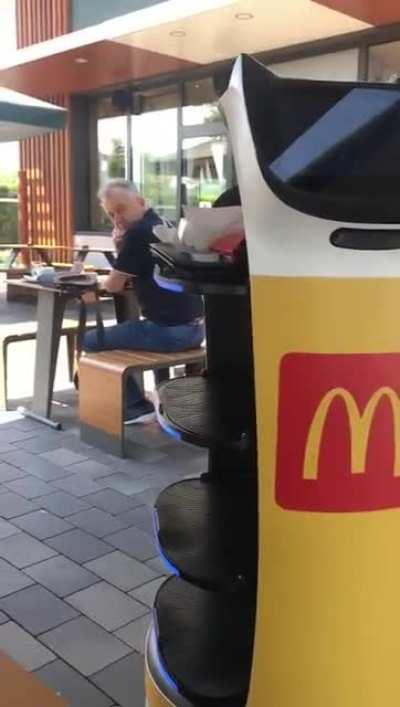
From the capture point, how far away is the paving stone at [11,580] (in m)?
2.32

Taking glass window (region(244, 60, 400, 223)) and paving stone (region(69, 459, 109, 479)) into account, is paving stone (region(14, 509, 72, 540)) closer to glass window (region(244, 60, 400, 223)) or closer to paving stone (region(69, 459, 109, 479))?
paving stone (region(69, 459, 109, 479))

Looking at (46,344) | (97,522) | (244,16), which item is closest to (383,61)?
(244,16)

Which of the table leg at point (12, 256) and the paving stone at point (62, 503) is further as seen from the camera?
the table leg at point (12, 256)

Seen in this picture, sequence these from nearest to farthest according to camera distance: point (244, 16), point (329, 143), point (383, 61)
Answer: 1. point (329, 143)
2. point (244, 16)
3. point (383, 61)

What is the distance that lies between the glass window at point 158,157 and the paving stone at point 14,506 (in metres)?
6.17

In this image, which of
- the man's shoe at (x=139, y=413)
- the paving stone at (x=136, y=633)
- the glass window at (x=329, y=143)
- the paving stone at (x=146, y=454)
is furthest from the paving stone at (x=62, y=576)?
the glass window at (x=329, y=143)

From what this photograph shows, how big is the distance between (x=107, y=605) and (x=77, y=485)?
99 centimetres

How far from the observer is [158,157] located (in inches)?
359

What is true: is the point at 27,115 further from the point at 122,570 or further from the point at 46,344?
the point at 122,570

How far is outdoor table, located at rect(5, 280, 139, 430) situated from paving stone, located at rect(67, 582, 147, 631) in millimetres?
1733

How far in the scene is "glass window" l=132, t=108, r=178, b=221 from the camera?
→ 8918 millimetres

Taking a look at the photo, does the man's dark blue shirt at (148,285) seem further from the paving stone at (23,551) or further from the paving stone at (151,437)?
the paving stone at (23,551)

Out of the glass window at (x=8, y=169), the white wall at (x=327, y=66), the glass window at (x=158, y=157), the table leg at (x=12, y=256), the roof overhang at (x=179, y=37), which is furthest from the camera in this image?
the glass window at (x=8, y=169)

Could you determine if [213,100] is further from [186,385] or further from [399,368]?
[399,368]
